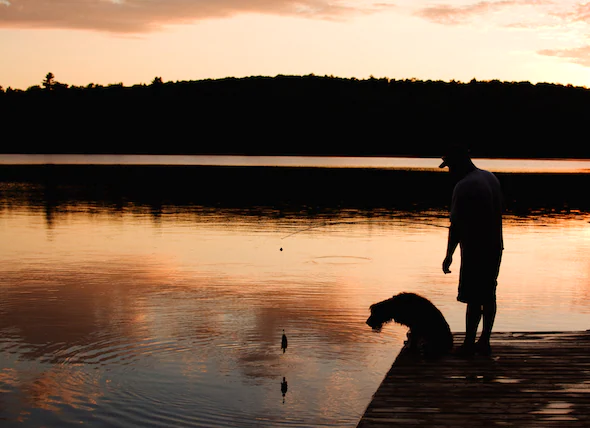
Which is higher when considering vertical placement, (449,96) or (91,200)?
(449,96)

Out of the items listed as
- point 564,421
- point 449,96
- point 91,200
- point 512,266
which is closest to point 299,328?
point 564,421

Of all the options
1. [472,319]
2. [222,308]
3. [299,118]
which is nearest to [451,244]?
[472,319]

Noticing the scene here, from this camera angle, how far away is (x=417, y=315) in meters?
7.93

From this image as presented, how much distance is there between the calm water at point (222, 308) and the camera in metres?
8.76

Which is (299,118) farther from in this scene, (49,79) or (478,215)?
(478,215)

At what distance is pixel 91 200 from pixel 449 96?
116 metres

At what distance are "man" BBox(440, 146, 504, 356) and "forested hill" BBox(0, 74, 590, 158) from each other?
5315 inches

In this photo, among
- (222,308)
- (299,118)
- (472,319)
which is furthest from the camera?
(299,118)

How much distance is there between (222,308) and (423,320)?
6267 millimetres

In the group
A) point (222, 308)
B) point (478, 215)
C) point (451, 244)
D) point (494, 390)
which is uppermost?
point (478, 215)

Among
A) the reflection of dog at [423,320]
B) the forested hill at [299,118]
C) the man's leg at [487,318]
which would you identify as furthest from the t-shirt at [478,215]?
the forested hill at [299,118]

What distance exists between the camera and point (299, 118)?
151375mm

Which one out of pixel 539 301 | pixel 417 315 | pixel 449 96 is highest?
pixel 449 96

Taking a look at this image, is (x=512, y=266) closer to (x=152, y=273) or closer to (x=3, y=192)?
(x=152, y=273)
